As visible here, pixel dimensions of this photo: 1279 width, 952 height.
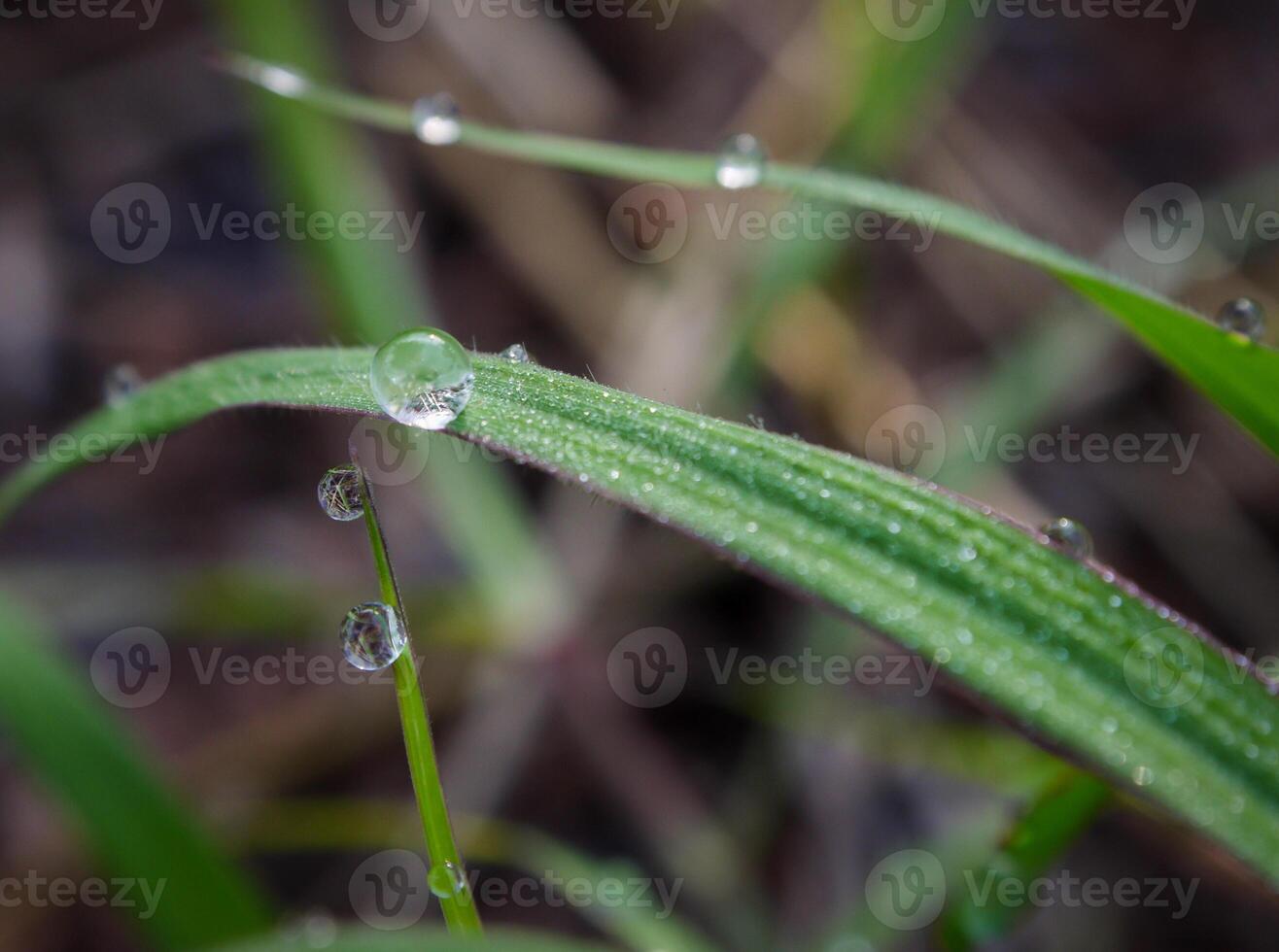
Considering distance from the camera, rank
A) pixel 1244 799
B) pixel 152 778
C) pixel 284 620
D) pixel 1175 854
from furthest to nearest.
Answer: pixel 284 620, pixel 1175 854, pixel 152 778, pixel 1244 799

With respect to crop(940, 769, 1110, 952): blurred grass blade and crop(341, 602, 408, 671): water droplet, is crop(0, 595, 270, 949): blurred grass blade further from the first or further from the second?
crop(940, 769, 1110, 952): blurred grass blade

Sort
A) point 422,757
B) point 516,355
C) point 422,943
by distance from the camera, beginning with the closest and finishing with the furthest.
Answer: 1. point 422,943
2. point 422,757
3. point 516,355

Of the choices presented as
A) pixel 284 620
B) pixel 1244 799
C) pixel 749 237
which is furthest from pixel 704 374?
pixel 1244 799

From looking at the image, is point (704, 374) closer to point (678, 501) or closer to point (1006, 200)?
point (1006, 200)

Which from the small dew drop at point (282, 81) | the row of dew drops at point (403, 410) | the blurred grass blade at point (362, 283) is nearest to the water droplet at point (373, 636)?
the row of dew drops at point (403, 410)

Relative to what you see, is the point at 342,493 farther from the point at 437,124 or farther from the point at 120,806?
the point at 120,806

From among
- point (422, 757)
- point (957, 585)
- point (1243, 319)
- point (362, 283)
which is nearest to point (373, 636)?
point (422, 757)
